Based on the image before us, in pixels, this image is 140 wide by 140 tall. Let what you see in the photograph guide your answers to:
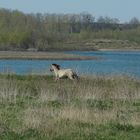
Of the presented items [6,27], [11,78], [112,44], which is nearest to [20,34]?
[6,27]

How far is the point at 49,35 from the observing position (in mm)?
142625

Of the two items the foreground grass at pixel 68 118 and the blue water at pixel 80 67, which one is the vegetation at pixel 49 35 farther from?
the foreground grass at pixel 68 118

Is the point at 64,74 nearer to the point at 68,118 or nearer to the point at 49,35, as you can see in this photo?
the point at 68,118

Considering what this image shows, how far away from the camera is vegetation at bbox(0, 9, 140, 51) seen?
131000 millimetres

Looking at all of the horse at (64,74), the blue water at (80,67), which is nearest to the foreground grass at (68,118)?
the horse at (64,74)

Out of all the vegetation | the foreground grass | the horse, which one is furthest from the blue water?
the vegetation

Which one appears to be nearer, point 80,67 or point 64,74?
point 64,74

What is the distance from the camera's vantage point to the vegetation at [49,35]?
131000 mm

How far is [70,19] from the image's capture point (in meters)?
200

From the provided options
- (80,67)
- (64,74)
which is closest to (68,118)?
(64,74)

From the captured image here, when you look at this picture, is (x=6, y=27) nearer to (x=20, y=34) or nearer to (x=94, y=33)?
(x=20, y=34)

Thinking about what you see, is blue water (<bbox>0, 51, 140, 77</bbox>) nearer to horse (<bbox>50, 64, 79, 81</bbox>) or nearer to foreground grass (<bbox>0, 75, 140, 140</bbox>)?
horse (<bbox>50, 64, 79, 81</bbox>)

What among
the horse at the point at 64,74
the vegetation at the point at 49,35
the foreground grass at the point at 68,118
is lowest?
the vegetation at the point at 49,35

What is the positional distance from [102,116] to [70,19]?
188 metres
